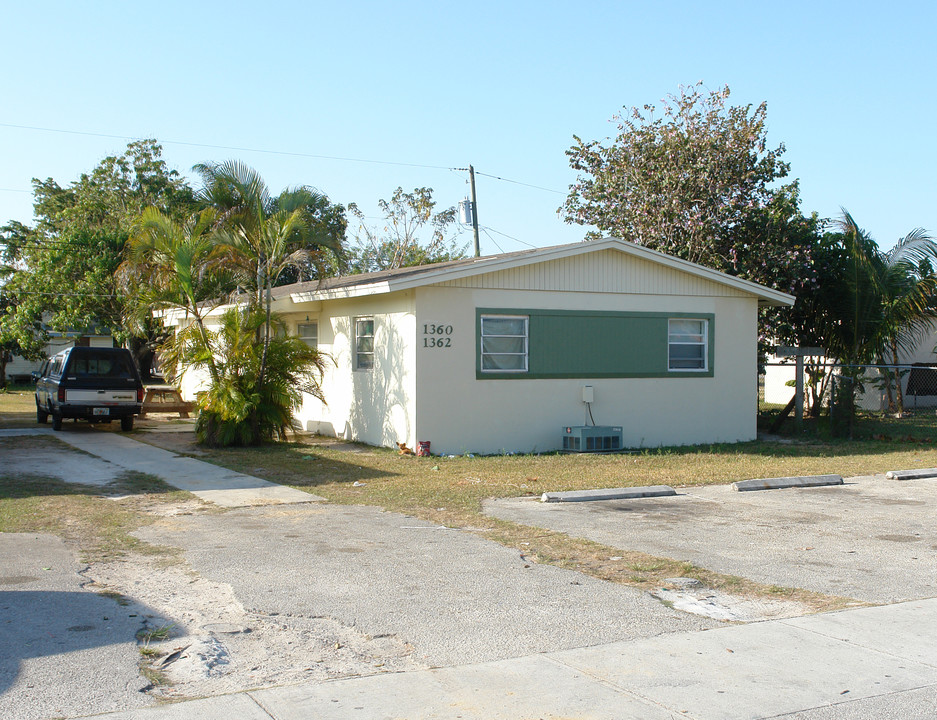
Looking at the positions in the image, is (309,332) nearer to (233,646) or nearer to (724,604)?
(724,604)

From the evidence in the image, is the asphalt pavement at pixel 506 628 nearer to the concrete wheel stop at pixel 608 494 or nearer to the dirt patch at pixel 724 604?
the dirt patch at pixel 724 604

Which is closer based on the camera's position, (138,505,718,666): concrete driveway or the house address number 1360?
(138,505,718,666): concrete driveway

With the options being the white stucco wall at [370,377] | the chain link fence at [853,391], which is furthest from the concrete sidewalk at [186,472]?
the chain link fence at [853,391]

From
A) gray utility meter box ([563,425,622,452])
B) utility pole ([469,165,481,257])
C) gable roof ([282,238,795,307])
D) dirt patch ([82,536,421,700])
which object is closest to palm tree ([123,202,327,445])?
gable roof ([282,238,795,307])

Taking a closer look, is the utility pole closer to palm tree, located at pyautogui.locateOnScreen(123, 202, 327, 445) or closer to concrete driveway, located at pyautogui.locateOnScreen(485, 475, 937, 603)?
palm tree, located at pyautogui.locateOnScreen(123, 202, 327, 445)

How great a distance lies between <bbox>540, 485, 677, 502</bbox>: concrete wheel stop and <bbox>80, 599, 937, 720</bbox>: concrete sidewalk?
17.8 ft

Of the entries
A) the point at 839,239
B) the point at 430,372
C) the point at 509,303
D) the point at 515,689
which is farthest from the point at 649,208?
the point at 515,689

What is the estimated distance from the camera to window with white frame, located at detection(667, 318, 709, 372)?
1859cm

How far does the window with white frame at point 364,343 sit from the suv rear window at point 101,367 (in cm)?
535

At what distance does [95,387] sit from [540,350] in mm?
9436

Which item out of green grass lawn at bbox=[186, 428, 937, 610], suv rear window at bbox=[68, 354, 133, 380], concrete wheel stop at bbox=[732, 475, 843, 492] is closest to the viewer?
green grass lawn at bbox=[186, 428, 937, 610]

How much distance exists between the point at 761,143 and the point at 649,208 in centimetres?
314

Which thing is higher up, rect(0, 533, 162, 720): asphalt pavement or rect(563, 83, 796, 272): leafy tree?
rect(563, 83, 796, 272): leafy tree

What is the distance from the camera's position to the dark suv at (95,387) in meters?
19.2
